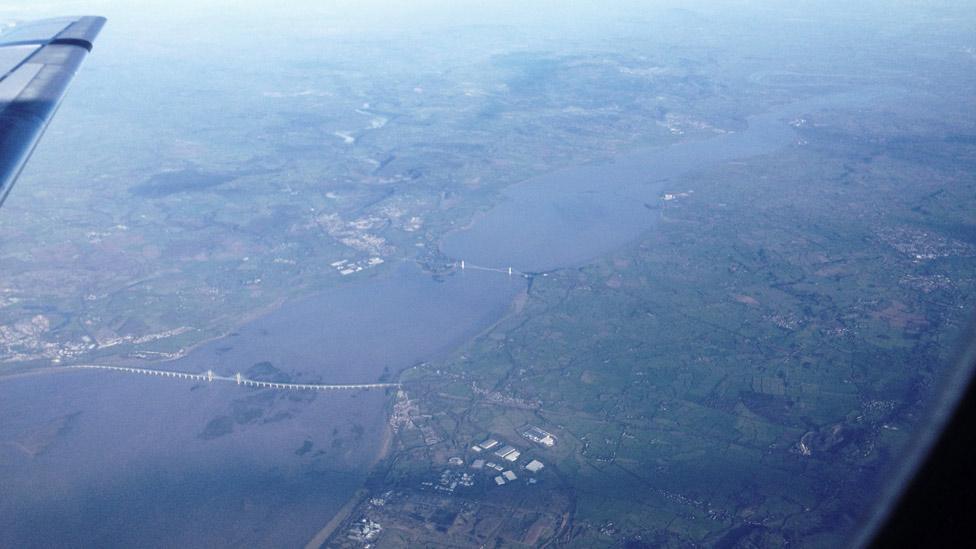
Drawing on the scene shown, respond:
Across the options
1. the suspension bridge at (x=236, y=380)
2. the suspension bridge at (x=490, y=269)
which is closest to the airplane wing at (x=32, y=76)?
the suspension bridge at (x=236, y=380)

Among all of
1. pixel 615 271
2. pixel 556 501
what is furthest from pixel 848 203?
pixel 556 501

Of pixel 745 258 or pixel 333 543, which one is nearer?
pixel 333 543

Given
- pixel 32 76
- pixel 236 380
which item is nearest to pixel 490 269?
pixel 236 380

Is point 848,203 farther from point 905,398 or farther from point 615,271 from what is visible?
point 905,398

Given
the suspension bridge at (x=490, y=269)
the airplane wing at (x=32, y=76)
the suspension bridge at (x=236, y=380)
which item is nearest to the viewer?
the airplane wing at (x=32, y=76)

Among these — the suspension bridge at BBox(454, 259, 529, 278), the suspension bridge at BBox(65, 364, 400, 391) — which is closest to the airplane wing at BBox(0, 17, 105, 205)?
the suspension bridge at BBox(65, 364, 400, 391)

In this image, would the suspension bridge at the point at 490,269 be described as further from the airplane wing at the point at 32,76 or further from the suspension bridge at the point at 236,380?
the airplane wing at the point at 32,76
